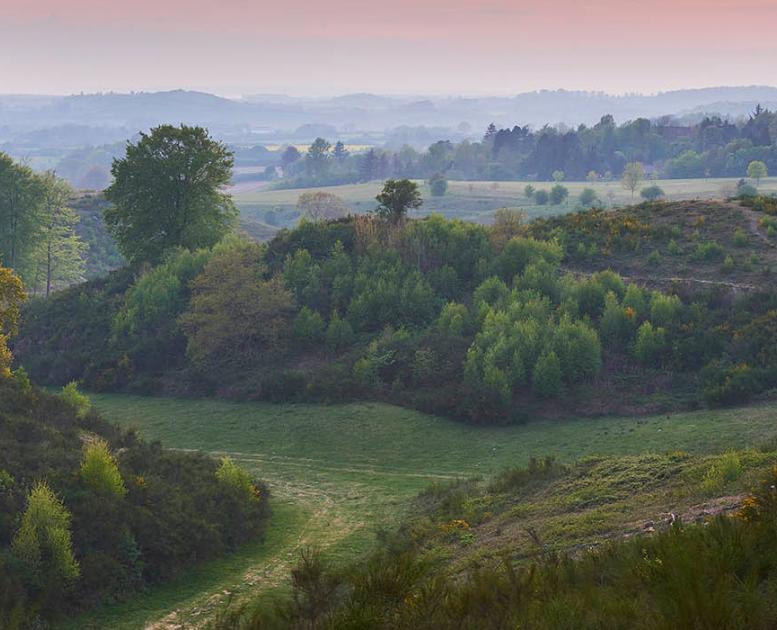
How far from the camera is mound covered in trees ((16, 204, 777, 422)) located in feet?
105

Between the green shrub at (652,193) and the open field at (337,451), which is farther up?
the green shrub at (652,193)

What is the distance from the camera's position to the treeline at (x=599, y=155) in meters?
156

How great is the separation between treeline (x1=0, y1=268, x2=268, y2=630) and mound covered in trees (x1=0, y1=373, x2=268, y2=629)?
2 cm

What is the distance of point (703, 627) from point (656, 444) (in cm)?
1916

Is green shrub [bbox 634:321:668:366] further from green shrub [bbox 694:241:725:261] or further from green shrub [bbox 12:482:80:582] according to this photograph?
green shrub [bbox 12:482:80:582]

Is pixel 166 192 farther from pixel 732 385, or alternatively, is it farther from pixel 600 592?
pixel 600 592

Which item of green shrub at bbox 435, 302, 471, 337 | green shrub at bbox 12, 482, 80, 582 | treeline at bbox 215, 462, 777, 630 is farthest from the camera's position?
green shrub at bbox 435, 302, 471, 337

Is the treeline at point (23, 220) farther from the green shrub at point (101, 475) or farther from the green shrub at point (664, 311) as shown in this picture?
the green shrub at point (101, 475)

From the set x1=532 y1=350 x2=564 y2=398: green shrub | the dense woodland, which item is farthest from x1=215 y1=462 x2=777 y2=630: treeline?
x1=532 y1=350 x2=564 y2=398: green shrub

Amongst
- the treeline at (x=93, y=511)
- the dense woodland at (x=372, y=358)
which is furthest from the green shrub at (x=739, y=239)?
the treeline at (x=93, y=511)

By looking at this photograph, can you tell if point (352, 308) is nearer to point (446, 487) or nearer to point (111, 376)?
point (111, 376)

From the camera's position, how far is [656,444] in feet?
82.2

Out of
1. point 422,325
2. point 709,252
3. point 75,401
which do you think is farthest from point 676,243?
point 75,401

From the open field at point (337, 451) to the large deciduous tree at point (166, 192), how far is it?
55.2 feet
